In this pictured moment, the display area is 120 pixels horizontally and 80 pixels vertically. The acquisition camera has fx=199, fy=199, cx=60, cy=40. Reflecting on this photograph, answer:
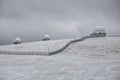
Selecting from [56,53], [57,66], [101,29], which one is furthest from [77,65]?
[101,29]

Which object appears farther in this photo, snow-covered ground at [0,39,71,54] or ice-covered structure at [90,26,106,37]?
ice-covered structure at [90,26,106,37]

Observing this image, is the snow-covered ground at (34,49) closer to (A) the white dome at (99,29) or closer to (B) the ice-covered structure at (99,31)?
(B) the ice-covered structure at (99,31)

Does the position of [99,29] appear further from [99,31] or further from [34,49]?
[34,49]

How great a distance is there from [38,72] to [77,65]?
5255mm

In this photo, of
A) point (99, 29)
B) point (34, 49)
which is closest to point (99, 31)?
point (99, 29)

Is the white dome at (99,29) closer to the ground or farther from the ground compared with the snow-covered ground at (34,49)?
farther from the ground

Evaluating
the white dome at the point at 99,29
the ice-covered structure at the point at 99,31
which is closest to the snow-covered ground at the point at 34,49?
the ice-covered structure at the point at 99,31

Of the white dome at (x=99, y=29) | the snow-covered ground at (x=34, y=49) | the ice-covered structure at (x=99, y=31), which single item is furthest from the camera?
the white dome at (x=99, y=29)

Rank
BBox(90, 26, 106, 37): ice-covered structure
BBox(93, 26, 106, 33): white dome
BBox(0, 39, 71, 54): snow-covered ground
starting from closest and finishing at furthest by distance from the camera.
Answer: BBox(0, 39, 71, 54): snow-covered ground, BBox(90, 26, 106, 37): ice-covered structure, BBox(93, 26, 106, 33): white dome

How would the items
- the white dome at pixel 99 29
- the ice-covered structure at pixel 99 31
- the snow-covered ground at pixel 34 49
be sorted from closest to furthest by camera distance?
the snow-covered ground at pixel 34 49 → the ice-covered structure at pixel 99 31 → the white dome at pixel 99 29

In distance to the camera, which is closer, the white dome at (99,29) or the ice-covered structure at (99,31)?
the ice-covered structure at (99,31)

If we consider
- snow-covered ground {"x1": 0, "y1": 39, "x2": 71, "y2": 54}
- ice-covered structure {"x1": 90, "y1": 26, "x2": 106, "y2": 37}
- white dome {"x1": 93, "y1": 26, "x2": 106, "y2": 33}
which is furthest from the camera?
white dome {"x1": 93, "y1": 26, "x2": 106, "y2": 33}

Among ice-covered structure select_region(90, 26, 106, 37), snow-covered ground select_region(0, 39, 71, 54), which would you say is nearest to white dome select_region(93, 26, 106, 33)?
ice-covered structure select_region(90, 26, 106, 37)

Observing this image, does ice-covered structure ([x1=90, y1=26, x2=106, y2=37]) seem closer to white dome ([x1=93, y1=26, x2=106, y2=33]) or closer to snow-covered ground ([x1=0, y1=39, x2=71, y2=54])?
white dome ([x1=93, y1=26, x2=106, y2=33])
